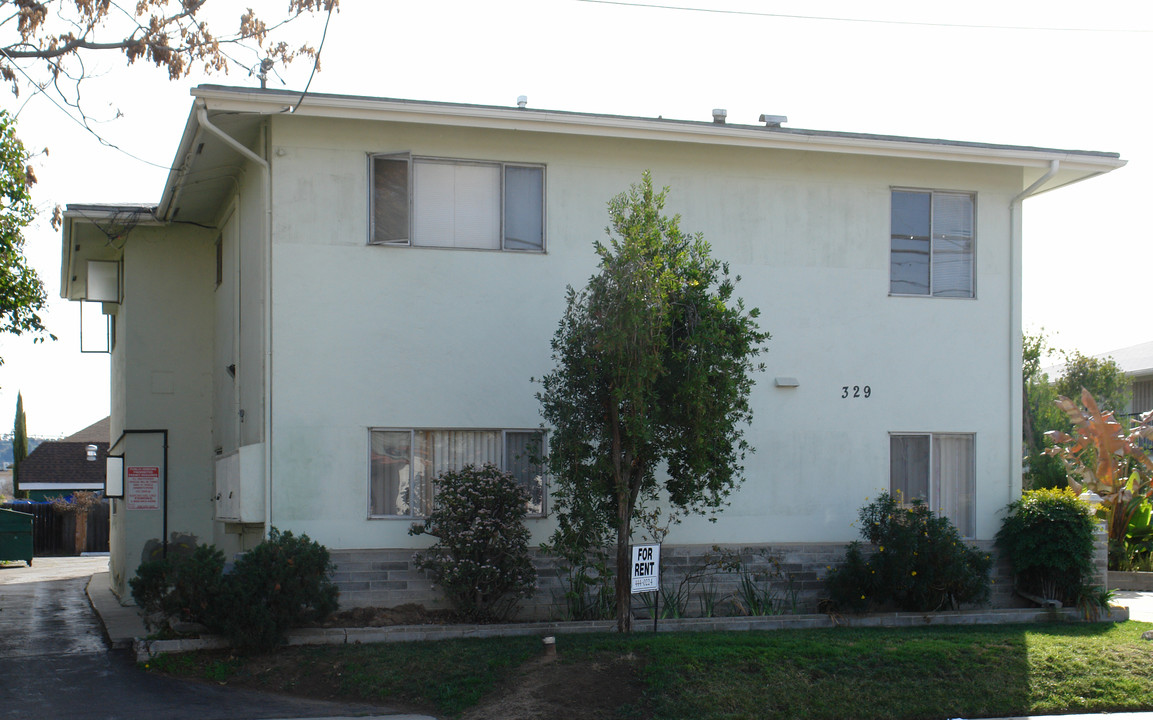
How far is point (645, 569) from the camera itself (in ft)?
35.7

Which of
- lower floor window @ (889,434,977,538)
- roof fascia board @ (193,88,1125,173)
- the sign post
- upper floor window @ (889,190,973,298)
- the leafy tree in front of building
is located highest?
roof fascia board @ (193,88,1125,173)

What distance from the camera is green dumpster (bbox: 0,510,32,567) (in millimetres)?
26891

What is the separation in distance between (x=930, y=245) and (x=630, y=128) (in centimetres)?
461

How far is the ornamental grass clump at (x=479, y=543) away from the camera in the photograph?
1179cm

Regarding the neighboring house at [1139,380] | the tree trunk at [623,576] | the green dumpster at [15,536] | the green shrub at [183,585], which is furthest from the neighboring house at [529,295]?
the neighboring house at [1139,380]

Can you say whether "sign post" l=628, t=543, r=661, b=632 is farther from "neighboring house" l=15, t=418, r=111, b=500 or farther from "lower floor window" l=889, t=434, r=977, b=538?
"neighboring house" l=15, t=418, r=111, b=500

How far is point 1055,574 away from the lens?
1371cm

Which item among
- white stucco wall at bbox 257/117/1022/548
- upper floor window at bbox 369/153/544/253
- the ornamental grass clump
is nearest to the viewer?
the ornamental grass clump

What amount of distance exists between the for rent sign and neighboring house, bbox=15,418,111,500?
42.1m

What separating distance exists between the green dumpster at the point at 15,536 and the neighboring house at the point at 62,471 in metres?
21.0

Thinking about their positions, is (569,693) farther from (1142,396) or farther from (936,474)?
(1142,396)

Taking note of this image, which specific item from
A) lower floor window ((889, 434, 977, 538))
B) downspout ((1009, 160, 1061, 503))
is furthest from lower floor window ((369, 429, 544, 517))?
downspout ((1009, 160, 1061, 503))

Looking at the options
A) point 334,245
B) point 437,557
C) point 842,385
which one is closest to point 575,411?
point 437,557

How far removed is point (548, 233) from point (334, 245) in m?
2.56
